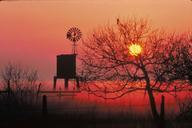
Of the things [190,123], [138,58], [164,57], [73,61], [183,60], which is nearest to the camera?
[183,60]

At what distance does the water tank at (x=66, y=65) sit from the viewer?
8331 cm

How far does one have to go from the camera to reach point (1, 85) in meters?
65.2

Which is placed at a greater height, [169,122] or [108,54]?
[108,54]

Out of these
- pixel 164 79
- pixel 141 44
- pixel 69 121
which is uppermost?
pixel 141 44

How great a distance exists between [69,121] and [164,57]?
766 cm

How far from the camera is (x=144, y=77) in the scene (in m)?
41.2

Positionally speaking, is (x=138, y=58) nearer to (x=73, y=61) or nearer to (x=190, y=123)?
(x=190, y=123)

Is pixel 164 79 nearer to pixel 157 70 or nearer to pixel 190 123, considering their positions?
pixel 157 70

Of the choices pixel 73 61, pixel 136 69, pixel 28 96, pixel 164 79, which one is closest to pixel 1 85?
pixel 28 96

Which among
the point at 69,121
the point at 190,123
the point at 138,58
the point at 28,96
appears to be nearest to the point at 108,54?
the point at 138,58

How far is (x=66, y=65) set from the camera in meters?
85.8

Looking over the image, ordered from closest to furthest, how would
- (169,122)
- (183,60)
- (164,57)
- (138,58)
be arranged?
1. (183,60)
2. (169,122)
3. (164,57)
4. (138,58)

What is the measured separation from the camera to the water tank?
8331 cm

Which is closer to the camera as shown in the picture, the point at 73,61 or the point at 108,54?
the point at 108,54
